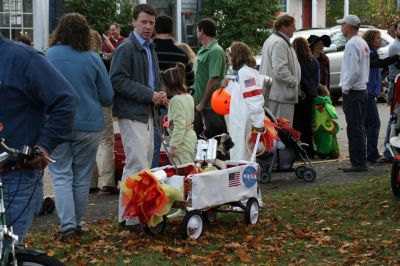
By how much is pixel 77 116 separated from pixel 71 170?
1.57ft

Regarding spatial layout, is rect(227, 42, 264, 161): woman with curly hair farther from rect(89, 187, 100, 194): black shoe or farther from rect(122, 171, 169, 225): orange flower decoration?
rect(122, 171, 169, 225): orange flower decoration

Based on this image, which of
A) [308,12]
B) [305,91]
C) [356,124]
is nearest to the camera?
[356,124]

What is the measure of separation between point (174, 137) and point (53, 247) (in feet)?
5.96

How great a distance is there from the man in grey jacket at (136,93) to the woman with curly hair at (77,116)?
A: 0.26 metres

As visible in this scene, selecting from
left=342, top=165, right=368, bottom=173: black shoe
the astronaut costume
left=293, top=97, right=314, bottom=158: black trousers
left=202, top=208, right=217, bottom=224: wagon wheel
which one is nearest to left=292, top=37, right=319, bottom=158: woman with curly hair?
left=293, top=97, right=314, bottom=158: black trousers

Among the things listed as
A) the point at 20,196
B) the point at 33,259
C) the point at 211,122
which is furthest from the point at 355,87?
the point at 33,259

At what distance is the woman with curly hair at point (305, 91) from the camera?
1380 centimetres

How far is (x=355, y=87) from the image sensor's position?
484 inches

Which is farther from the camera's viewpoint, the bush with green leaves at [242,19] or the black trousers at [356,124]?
the bush with green leaves at [242,19]

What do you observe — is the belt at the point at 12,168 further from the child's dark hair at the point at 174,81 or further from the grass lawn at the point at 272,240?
the child's dark hair at the point at 174,81

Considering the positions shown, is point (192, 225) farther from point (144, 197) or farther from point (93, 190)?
point (93, 190)

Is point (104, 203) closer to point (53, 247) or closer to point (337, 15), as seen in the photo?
point (53, 247)

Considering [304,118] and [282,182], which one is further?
[304,118]

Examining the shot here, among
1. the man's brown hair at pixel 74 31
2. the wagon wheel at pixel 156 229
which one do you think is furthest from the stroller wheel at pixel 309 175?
the man's brown hair at pixel 74 31
